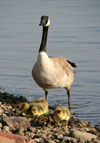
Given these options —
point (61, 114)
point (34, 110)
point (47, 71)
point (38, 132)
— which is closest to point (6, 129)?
point (38, 132)

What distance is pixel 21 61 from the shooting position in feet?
49.7

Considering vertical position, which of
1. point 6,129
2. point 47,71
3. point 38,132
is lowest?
point 38,132

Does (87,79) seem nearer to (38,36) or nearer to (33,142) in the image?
(33,142)

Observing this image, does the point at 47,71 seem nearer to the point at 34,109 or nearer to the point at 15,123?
the point at 34,109

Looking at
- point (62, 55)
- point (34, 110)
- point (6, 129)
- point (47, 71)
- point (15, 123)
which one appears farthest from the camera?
point (62, 55)

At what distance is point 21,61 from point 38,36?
6087 mm

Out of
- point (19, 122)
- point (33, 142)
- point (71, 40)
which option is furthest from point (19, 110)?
point (71, 40)

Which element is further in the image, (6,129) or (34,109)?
(34,109)

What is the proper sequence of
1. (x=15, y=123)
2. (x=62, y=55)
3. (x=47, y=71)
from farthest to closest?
(x=62, y=55)
(x=47, y=71)
(x=15, y=123)

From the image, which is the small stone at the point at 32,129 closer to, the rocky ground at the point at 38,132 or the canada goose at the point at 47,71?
the rocky ground at the point at 38,132

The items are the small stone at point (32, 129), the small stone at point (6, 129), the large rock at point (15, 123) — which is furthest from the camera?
the small stone at point (32, 129)

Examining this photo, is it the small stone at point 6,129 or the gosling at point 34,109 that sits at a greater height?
the gosling at point 34,109

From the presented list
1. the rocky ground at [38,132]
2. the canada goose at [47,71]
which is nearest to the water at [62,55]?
the canada goose at [47,71]

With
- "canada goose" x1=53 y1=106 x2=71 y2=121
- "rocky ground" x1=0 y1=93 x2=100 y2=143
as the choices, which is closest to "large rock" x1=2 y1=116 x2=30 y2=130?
"rocky ground" x1=0 y1=93 x2=100 y2=143
